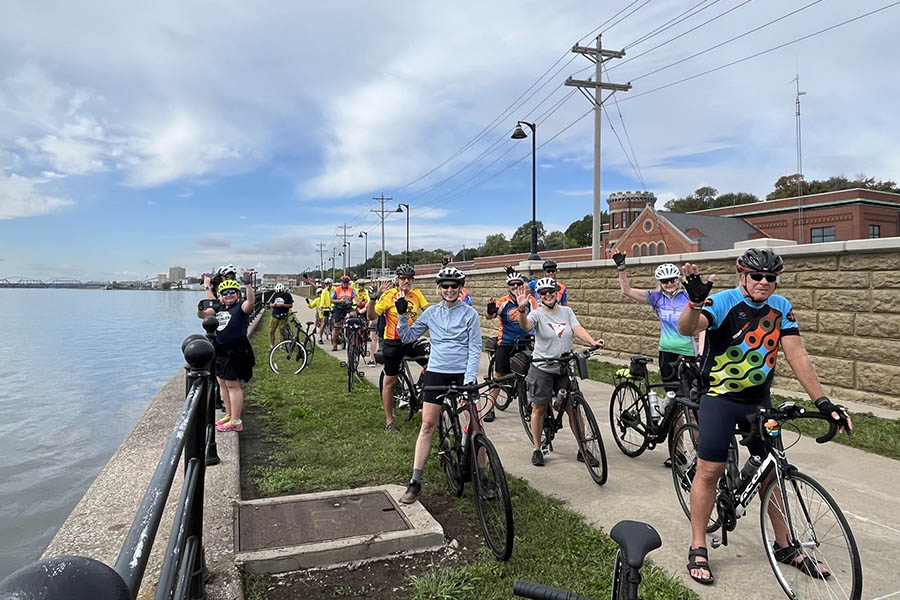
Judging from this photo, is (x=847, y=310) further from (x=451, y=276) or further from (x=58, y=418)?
(x=58, y=418)

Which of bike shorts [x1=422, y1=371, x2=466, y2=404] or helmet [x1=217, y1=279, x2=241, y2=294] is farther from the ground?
helmet [x1=217, y1=279, x2=241, y2=294]

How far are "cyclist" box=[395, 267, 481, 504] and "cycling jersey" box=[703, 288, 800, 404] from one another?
1.87m

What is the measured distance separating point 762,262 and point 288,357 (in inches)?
433

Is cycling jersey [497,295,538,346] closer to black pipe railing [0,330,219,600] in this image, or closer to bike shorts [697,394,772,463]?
bike shorts [697,394,772,463]

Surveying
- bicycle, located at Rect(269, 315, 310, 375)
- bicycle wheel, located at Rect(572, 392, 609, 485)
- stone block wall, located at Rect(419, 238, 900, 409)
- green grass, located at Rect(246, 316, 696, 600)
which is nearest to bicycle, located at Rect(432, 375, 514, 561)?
green grass, located at Rect(246, 316, 696, 600)

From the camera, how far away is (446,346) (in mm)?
5062

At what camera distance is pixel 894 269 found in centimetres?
810

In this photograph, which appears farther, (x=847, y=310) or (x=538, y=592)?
(x=847, y=310)

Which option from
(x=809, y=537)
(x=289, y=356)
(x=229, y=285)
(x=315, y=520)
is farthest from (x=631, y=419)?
(x=289, y=356)

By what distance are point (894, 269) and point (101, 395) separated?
14.6m

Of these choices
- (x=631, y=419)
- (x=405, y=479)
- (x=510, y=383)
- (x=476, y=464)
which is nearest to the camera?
(x=476, y=464)

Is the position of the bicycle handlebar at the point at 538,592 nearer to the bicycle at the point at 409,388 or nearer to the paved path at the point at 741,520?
the paved path at the point at 741,520

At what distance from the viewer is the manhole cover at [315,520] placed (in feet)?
13.1

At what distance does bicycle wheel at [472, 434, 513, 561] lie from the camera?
3832 mm
